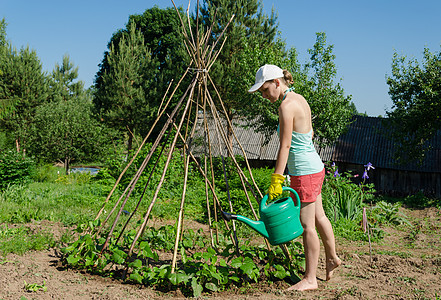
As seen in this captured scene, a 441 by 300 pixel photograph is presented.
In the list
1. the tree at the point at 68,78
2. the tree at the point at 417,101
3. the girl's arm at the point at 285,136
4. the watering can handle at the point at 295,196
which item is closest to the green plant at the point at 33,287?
the watering can handle at the point at 295,196

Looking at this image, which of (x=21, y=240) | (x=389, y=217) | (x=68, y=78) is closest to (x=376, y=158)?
(x=389, y=217)

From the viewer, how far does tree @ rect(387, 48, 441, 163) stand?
9.54 metres

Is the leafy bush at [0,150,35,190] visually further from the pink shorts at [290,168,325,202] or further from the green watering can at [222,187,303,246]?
the pink shorts at [290,168,325,202]

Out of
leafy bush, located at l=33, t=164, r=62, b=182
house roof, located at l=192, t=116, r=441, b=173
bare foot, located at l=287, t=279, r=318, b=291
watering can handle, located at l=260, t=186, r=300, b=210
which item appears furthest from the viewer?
house roof, located at l=192, t=116, r=441, b=173

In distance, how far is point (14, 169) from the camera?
815cm

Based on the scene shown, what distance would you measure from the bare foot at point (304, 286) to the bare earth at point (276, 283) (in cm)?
4

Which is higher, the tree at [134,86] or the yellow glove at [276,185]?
the tree at [134,86]

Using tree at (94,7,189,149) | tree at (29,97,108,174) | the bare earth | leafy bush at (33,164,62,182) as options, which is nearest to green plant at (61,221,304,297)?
the bare earth

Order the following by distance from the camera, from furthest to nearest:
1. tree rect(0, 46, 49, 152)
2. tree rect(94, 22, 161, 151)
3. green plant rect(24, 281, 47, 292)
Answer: tree rect(0, 46, 49, 152) < tree rect(94, 22, 161, 151) < green plant rect(24, 281, 47, 292)

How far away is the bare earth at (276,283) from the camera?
2594mm

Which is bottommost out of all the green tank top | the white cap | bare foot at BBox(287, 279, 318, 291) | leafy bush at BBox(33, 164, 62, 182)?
leafy bush at BBox(33, 164, 62, 182)

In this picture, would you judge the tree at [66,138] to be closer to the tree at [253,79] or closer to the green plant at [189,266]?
the tree at [253,79]

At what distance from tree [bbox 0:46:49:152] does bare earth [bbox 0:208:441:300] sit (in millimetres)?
16991

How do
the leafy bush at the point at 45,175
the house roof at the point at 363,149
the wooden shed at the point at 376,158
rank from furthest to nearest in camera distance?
the house roof at the point at 363,149 < the wooden shed at the point at 376,158 < the leafy bush at the point at 45,175
